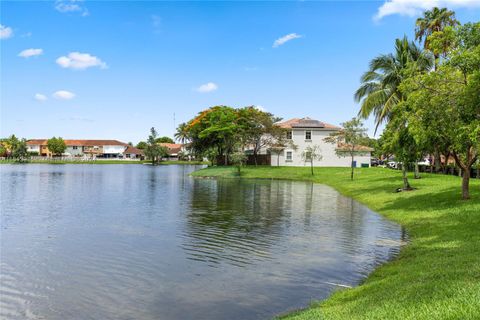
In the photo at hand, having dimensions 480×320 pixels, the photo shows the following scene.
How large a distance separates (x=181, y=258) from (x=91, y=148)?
593 ft

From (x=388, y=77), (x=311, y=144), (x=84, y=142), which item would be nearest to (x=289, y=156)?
(x=311, y=144)

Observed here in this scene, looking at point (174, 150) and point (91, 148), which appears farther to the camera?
point (174, 150)

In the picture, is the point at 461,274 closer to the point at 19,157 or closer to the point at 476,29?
the point at 476,29

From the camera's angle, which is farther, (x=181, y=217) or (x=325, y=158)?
(x=325, y=158)

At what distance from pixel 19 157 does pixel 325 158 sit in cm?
11355

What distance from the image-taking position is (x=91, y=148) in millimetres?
184875

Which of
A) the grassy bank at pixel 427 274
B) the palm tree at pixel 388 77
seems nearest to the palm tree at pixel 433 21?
the palm tree at pixel 388 77

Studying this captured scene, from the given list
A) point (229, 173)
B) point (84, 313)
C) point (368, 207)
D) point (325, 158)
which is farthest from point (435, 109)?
point (325, 158)

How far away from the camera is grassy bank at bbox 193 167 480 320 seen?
7.62 metres

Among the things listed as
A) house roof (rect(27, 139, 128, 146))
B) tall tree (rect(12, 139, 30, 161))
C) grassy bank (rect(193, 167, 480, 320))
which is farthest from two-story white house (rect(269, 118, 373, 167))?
house roof (rect(27, 139, 128, 146))

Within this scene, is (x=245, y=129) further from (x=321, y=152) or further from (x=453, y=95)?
(x=453, y=95)

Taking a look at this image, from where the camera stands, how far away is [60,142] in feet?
548

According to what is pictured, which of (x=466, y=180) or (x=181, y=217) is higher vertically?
(x=466, y=180)

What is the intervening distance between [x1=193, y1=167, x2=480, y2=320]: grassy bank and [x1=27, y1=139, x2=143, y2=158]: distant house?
556 feet
